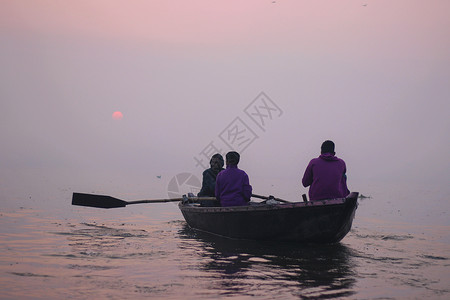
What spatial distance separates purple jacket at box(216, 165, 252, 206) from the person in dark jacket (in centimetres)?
141

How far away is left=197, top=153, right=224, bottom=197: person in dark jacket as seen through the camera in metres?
13.5

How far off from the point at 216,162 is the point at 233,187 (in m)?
1.71

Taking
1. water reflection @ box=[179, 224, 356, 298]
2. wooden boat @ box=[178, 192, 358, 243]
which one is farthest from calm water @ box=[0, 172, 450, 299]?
wooden boat @ box=[178, 192, 358, 243]

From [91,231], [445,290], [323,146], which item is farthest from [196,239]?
[445,290]

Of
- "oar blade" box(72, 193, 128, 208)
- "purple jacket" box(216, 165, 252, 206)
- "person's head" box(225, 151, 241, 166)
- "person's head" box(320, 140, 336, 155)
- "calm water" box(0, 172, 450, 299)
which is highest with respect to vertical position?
"person's head" box(320, 140, 336, 155)

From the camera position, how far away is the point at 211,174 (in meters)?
14.0

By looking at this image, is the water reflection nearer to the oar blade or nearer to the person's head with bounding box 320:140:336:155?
the person's head with bounding box 320:140:336:155

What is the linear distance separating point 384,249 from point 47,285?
7961 millimetres

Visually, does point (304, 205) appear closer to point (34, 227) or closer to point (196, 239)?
point (196, 239)

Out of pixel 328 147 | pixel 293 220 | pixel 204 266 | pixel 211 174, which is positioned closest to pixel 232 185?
pixel 293 220

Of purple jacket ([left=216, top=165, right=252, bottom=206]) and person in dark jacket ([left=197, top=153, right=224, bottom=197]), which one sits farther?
person in dark jacket ([left=197, top=153, right=224, bottom=197])

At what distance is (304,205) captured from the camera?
1033 centimetres

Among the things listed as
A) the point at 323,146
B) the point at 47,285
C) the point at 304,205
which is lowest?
the point at 47,285

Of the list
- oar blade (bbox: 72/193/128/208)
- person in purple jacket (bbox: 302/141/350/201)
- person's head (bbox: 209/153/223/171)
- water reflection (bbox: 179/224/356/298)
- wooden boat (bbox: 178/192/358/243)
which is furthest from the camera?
oar blade (bbox: 72/193/128/208)
